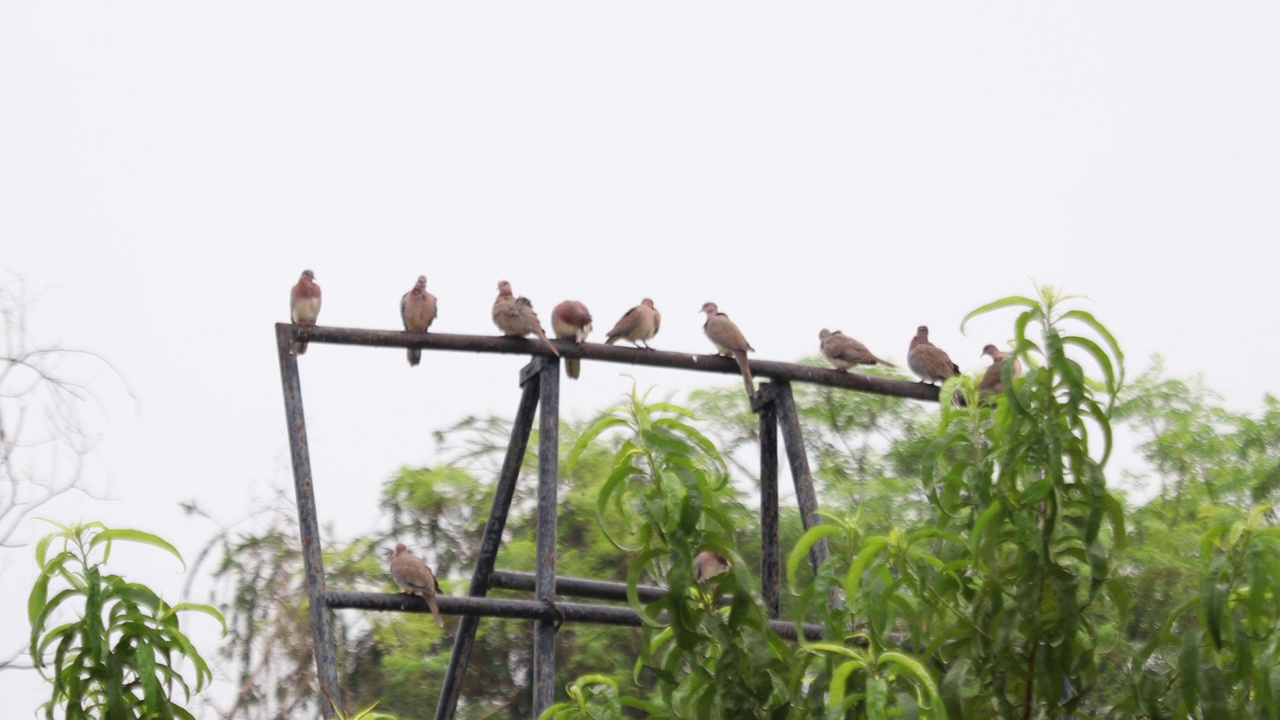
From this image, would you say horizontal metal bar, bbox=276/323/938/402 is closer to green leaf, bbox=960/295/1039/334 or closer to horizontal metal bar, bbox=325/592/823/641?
horizontal metal bar, bbox=325/592/823/641

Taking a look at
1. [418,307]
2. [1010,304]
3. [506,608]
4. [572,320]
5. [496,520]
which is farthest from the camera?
[418,307]

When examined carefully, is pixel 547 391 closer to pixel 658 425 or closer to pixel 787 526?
pixel 658 425

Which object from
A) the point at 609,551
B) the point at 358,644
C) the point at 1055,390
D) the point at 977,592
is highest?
the point at 1055,390

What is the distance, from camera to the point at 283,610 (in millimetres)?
12453

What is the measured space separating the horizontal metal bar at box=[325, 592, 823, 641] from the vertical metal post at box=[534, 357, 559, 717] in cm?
8

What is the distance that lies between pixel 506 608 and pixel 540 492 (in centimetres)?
59

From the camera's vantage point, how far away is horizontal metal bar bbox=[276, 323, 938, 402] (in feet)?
22.7

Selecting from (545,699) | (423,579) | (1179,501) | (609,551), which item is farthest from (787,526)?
(545,699)

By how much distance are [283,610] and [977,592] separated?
10225 mm

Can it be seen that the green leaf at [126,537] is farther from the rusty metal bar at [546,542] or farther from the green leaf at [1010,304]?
the rusty metal bar at [546,542]

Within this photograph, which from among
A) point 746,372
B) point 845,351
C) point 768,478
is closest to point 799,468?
point 768,478

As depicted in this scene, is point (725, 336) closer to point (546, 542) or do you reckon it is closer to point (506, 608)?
point (546, 542)

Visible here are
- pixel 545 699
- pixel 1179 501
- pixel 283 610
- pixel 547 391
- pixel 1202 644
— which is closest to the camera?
pixel 1202 644

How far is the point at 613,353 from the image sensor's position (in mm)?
7242
